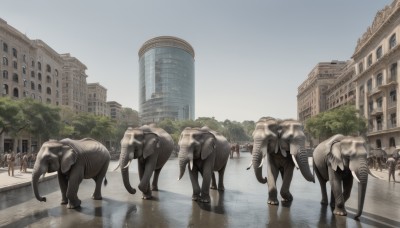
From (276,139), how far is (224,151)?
3.34 meters

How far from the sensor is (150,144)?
12008 millimetres

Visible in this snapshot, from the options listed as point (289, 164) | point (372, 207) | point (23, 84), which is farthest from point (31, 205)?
point (23, 84)

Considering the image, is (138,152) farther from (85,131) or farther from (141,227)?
(85,131)

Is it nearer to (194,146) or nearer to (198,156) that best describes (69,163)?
(194,146)

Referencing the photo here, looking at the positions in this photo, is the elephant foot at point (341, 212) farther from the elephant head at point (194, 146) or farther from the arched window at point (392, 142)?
the arched window at point (392, 142)

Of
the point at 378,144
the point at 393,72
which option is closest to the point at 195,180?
the point at 393,72

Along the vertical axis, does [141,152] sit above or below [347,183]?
above

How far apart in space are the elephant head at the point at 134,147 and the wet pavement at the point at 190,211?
4.52ft

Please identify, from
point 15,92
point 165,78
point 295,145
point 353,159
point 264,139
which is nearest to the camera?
point 353,159

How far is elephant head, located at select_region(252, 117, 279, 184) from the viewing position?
1090 cm

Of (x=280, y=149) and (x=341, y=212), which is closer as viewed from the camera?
(x=341, y=212)

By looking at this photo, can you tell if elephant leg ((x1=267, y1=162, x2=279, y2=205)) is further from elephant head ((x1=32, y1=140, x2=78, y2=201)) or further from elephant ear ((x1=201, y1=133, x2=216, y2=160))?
elephant head ((x1=32, y1=140, x2=78, y2=201))

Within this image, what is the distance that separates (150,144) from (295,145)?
18.9ft

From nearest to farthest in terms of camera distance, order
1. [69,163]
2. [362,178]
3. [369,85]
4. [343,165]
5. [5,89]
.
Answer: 1. [362,178]
2. [343,165]
3. [69,163]
4. [369,85]
5. [5,89]
